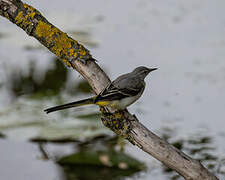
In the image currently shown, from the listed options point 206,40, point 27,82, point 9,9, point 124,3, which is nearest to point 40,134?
point 27,82

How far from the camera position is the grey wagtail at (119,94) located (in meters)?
3.69

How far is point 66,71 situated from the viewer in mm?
6305

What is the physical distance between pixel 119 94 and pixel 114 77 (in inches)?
82.3

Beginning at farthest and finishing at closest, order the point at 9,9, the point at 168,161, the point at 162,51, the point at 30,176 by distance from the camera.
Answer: the point at 162,51
the point at 30,176
the point at 9,9
the point at 168,161

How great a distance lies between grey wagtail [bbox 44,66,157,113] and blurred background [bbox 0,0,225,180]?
0.48 meters

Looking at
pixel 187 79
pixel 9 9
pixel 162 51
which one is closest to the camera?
pixel 9 9

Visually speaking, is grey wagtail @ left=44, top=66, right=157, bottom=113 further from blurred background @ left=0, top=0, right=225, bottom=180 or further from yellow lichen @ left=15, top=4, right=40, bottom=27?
yellow lichen @ left=15, top=4, right=40, bottom=27

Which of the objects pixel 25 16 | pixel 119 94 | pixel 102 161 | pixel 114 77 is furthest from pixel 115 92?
pixel 114 77

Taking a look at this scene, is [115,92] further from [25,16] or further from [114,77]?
[114,77]

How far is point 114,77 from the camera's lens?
236 inches

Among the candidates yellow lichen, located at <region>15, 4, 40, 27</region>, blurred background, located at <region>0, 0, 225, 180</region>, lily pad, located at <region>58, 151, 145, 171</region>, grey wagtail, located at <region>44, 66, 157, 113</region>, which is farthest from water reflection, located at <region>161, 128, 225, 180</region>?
yellow lichen, located at <region>15, 4, 40, 27</region>

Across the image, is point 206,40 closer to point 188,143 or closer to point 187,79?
point 187,79

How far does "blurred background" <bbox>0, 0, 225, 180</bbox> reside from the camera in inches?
188

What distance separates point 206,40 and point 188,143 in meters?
2.02
